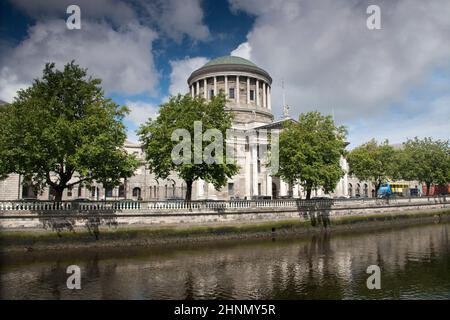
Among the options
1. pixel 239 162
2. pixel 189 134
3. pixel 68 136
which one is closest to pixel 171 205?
pixel 189 134

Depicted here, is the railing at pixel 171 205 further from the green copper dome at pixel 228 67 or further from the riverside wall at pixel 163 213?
the green copper dome at pixel 228 67

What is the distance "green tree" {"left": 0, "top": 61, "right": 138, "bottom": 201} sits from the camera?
76.5 ft

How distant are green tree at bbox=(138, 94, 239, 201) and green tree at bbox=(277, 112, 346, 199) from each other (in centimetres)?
764

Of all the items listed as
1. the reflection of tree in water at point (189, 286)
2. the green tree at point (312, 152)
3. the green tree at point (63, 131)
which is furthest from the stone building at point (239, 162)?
the reflection of tree in water at point (189, 286)

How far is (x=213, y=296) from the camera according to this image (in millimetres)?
14125

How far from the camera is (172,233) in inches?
1102

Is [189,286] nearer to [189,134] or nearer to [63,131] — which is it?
[63,131]

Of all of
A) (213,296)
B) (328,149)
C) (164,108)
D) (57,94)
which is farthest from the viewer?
(328,149)

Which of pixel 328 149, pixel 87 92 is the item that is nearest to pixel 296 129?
pixel 328 149

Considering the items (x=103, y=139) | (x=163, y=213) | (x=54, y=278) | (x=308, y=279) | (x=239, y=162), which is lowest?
(x=308, y=279)

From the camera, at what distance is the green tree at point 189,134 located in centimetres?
2970

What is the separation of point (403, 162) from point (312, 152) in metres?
32.3
